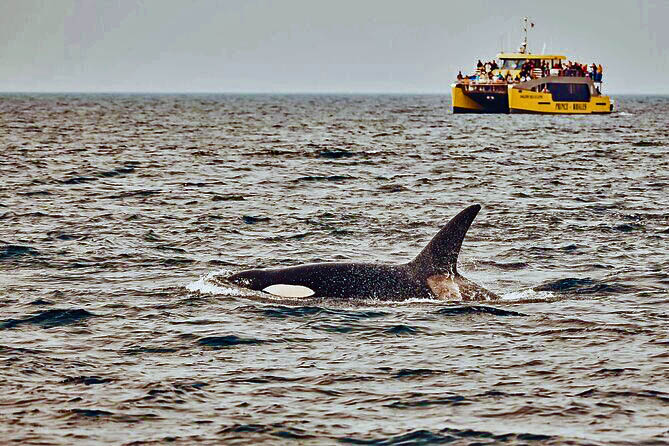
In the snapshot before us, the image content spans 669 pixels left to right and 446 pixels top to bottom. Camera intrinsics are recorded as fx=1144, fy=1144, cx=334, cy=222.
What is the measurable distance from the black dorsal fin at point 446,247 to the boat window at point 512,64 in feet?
288

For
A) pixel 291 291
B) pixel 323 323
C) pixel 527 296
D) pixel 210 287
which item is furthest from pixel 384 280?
pixel 210 287

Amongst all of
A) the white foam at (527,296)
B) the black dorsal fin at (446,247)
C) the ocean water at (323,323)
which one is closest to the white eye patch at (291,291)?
the ocean water at (323,323)

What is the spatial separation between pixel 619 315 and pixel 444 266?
2.18 meters

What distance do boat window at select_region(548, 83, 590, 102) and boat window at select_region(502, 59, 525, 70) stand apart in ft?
14.1

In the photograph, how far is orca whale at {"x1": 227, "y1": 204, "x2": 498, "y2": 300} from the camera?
14133mm

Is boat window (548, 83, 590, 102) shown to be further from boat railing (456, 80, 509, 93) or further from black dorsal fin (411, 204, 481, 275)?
black dorsal fin (411, 204, 481, 275)

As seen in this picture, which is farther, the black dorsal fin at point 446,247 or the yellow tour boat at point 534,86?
the yellow tour boat at point 534,86

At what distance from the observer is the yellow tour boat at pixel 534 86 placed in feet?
312

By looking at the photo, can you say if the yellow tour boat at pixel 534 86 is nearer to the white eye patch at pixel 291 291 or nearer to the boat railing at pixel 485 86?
the boat railing at pixel 485 86

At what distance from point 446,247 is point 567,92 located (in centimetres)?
8595

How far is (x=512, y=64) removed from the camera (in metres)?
100

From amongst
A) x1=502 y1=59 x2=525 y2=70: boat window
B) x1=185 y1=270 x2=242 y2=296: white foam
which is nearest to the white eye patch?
x1=185 y1=270 x2=242 y2=296: white foam

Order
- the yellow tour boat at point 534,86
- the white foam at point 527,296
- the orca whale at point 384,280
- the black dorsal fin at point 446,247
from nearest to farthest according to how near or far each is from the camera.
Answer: the black dorsal fin at point 446,247 → the orca whale at point 384,280 → the white foam at point 527,296 → the yellow tour boat at point 534,86

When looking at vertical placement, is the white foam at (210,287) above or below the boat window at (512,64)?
below
